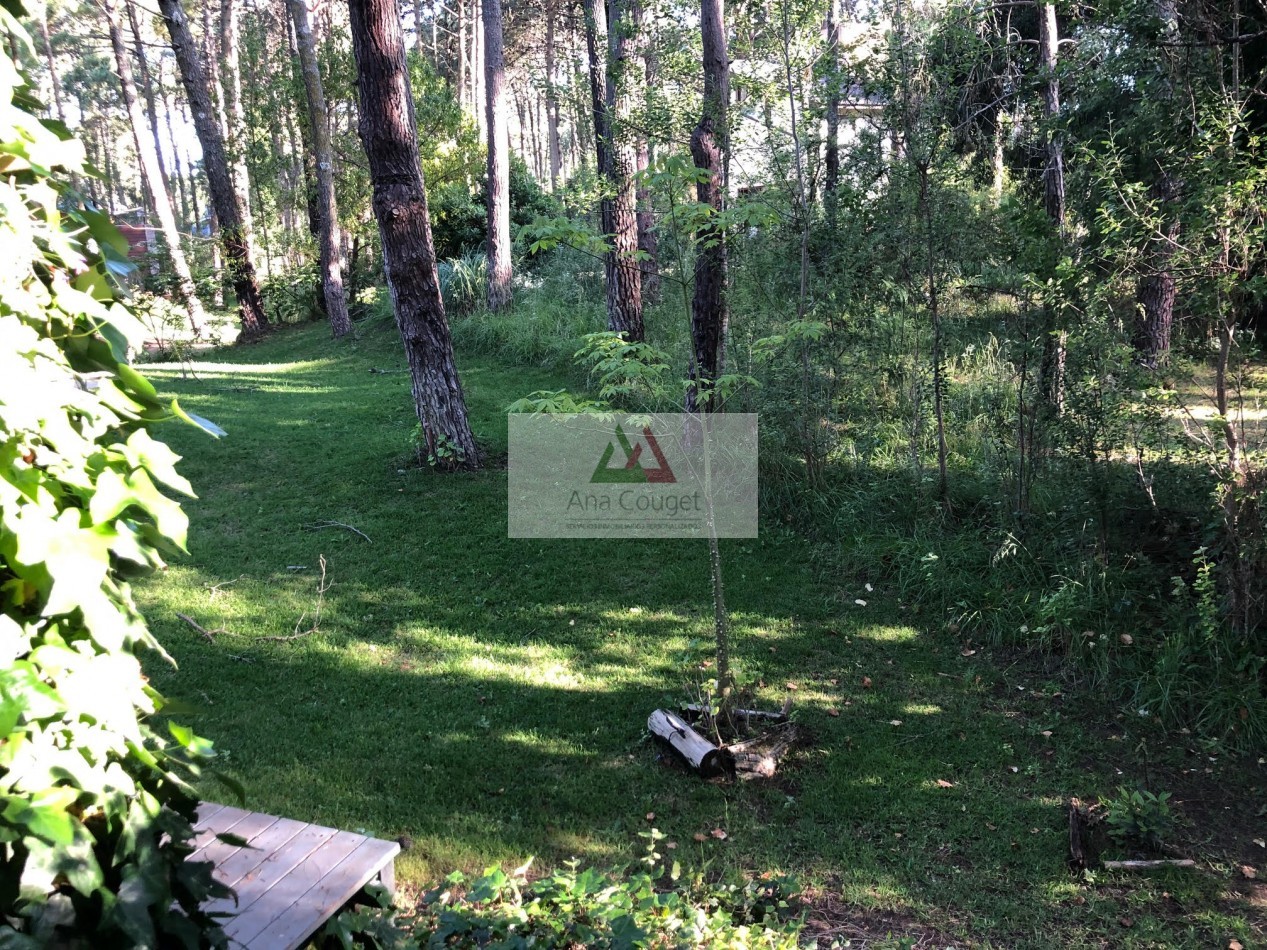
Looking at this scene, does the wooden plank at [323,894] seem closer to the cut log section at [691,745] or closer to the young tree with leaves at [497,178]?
the cut log section at [691,745]

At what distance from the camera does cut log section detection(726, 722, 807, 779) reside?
3.43 metres

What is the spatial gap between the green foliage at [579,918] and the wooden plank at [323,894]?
0.20 feet

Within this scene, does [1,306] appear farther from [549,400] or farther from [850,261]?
[850,261]

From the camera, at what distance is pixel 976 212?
527cm

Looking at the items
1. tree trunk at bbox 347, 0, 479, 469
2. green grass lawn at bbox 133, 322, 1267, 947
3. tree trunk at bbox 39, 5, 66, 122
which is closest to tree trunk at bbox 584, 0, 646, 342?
tree trunk at bbox 347, 0, 479, 469

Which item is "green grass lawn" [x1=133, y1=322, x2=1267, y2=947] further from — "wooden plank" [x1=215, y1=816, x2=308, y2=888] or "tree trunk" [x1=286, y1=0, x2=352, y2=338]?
"tree trunk" [x1=286, y1=0, x2=352, y2=338]

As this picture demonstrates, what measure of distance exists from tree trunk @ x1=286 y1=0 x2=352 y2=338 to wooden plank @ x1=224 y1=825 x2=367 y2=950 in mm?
12403

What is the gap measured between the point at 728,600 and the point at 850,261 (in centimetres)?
253

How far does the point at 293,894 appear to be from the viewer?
2.06 meters

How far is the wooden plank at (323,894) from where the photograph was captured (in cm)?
190

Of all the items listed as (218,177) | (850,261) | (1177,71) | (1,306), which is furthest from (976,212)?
(218,177)

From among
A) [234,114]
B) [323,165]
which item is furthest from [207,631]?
[234,114]

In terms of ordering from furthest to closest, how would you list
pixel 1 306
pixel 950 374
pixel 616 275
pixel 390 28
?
pixel 616 275 < pixel 950 374 < pixel 390 28 < pixel 1 306

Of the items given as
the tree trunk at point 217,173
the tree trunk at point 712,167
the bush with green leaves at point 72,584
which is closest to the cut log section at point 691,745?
the bush with green leaves at point 72,584
